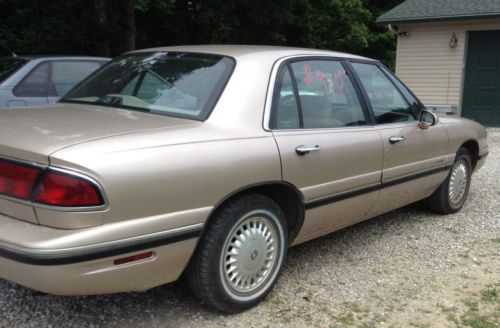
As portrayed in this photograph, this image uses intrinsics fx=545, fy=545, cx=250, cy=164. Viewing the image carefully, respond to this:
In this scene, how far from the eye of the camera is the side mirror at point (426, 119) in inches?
179

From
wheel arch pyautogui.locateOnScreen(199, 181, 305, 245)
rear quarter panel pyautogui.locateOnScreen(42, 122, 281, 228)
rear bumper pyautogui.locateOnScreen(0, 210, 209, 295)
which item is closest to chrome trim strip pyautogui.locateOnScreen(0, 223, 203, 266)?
rear bumper pyautogui.locateOnScreen(0, 210, 209, 295)

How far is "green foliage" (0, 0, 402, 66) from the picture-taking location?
1492 centimetres

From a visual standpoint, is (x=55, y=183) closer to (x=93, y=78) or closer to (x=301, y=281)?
(x=93, y=78)

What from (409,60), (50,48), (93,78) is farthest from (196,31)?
(93,78)

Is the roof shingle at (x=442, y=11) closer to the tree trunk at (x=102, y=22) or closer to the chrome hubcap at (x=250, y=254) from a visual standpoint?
the tree trunk at (x=102, y=22)

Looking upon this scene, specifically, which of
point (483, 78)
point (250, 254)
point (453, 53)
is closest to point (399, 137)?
point (250, 254)

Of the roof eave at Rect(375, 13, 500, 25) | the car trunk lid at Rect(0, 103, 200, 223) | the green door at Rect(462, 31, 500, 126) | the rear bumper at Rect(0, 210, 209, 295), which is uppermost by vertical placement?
the roof eave at Rect(375, 13, 500, 25)

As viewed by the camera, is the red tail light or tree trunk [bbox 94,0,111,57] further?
tree trunk [bbox 94,0,111,57]

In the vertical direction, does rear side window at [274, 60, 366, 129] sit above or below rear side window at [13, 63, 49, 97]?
above

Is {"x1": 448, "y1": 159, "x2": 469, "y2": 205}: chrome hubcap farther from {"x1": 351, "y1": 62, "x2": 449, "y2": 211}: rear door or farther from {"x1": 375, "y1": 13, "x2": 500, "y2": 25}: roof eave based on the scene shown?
{"x1": 375, "y1": 13, "x2": 500, "y2": 25}: roof eave

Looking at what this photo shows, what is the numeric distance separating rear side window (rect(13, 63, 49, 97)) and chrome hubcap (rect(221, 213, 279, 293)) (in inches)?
178

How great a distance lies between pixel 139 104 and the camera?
10.8 ft

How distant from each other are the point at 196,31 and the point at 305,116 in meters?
17.0

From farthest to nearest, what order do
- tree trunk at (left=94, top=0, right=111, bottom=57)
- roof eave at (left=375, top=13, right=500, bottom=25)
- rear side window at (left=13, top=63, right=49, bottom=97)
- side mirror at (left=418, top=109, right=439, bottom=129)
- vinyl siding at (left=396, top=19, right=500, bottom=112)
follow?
tree trunk at (left=94, top=0, right=111, bottom=57) < vinyl siding at (left=396, top=19, right=500, bottom=112) < roof eave at (left=375, top=13, right=500, bottom=25) < rear side window at (left=13, top=63, right=49, bottom=97) < side mirror at (left=418, top=109, right=439, bottom=129)
